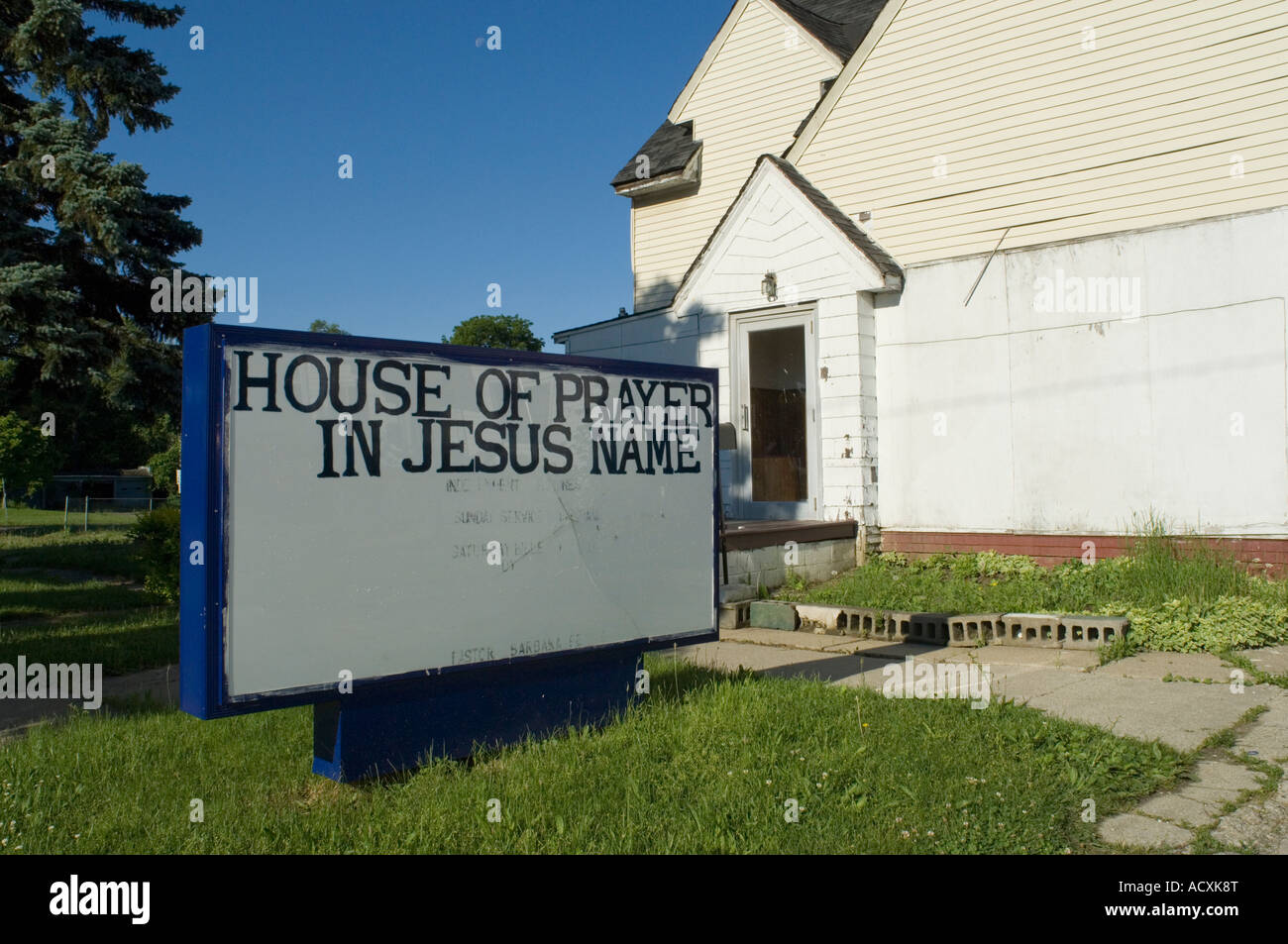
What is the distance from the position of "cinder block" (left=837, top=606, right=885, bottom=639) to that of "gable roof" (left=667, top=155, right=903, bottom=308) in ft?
13.9

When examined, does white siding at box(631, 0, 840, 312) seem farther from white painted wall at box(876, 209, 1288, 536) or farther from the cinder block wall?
the cinder block wall

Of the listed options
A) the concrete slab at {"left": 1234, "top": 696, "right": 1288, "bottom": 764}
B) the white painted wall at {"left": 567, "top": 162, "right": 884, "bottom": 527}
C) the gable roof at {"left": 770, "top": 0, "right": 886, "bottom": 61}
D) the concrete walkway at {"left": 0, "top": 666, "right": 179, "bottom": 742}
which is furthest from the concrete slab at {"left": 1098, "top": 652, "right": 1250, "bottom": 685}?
the gable roof at {"left": 770, "top": 0, "right": 886, "bottom": 61}

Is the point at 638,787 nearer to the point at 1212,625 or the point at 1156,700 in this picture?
the point at 1156,700

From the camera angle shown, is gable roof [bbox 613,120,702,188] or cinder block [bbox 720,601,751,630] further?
gable roof [bbox 613,120,702,188]

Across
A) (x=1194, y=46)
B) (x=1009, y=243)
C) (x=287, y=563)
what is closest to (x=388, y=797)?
(x=287, y=563)

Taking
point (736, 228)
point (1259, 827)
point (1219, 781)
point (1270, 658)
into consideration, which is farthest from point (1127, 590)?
point (736, 228)

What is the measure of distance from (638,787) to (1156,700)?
347 cm

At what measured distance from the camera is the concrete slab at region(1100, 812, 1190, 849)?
373cm

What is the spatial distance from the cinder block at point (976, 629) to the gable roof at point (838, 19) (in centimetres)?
871

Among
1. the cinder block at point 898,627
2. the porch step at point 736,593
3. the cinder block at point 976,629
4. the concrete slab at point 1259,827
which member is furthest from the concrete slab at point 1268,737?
the porch step at point 736,593

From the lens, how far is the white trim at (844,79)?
11.8 metres
